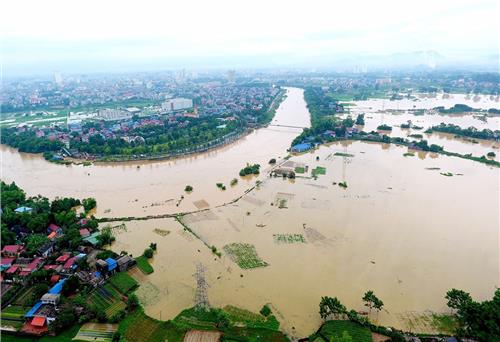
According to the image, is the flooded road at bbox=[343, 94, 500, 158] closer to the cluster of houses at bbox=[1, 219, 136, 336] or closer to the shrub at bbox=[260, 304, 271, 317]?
the shrub at bbox=[260, 304, 271, 317]

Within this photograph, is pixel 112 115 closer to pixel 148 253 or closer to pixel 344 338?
pixel 148 253

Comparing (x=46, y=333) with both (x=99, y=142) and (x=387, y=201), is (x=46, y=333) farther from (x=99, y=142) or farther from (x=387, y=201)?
(x=99, y=142)

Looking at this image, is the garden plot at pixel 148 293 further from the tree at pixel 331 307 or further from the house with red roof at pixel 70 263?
the tree at pixel 331 307

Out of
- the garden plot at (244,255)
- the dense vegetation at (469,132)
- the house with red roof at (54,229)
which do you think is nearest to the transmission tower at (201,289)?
the garden plot at (244,255)

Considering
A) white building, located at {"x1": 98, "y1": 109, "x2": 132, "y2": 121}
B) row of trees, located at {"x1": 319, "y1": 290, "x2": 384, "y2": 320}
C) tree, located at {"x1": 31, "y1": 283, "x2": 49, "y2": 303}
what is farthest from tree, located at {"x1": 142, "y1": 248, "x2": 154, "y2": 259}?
white building, located at {"x1": 98, "y1": 109, "x2": 132, "y2": 121}

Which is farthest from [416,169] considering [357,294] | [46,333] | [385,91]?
[385,91]
